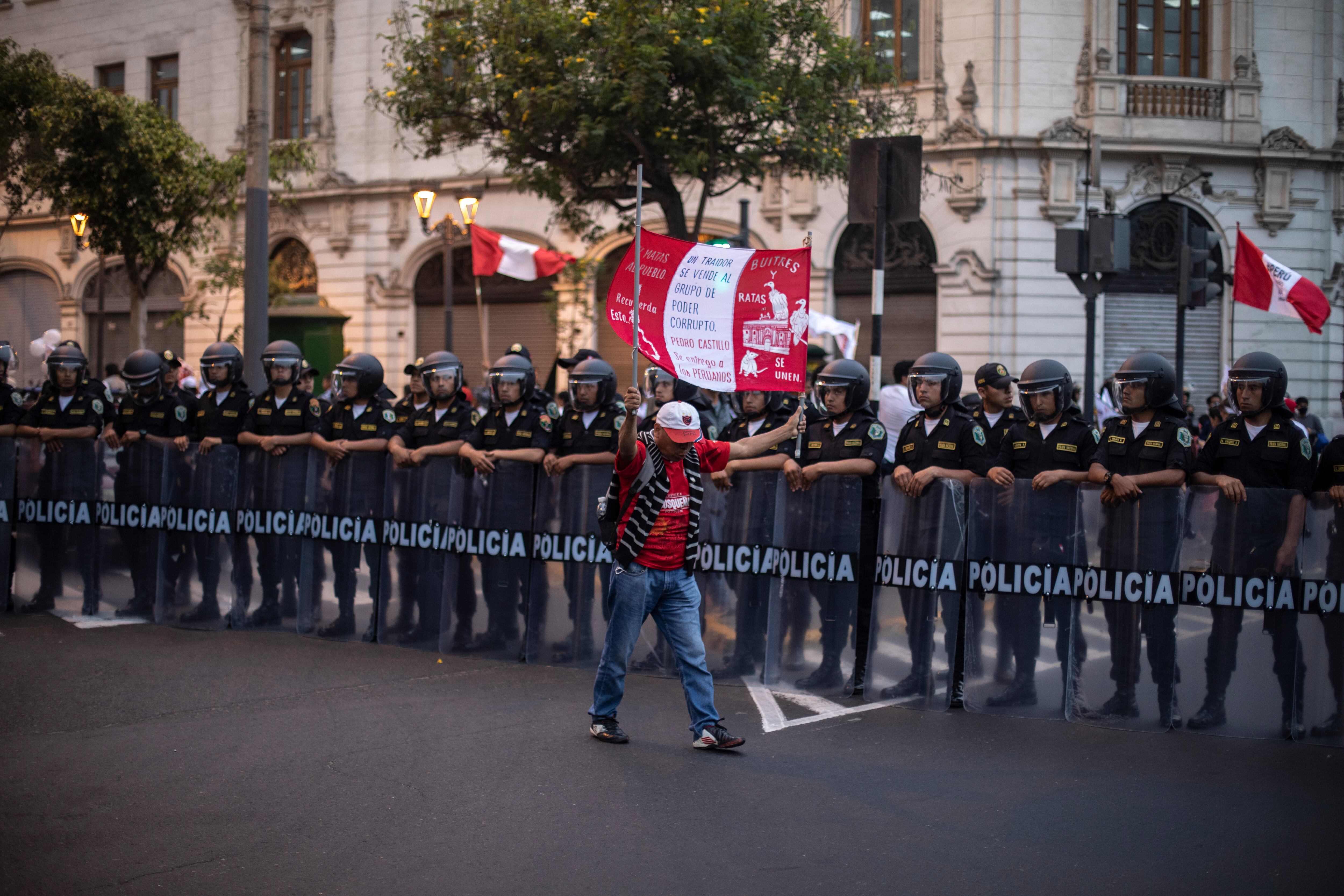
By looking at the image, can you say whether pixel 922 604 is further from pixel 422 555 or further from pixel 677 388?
pixel 422 555

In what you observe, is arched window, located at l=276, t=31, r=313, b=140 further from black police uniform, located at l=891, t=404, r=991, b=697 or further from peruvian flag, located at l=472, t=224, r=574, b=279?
black police uniform, located at l=891, t=404, r=991, b=697

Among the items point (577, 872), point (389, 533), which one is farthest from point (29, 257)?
point (577, 872)

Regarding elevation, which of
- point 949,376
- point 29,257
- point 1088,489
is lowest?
point 1088,489

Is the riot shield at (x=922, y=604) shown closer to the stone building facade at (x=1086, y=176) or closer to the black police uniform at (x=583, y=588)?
the black police uniform at (x=583, y=588)

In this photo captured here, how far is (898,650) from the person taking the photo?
7.43 metres

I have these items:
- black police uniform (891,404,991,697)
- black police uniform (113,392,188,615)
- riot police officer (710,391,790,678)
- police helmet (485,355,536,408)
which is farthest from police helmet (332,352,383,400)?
black police uniform (891,404,991,697)

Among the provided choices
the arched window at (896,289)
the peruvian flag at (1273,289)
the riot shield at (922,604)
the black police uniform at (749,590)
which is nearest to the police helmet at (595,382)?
the black police uniform at (749,590)

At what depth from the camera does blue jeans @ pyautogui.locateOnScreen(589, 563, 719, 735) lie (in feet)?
21.0

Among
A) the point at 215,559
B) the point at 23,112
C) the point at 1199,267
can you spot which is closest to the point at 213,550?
the point at 215,559

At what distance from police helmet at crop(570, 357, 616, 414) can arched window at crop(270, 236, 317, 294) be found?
21191 millimetres

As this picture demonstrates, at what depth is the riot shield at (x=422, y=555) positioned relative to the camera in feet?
28.4

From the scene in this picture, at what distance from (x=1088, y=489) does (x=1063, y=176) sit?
1617 centimetres

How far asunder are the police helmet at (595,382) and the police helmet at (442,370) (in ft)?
3.30

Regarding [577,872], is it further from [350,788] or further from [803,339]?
[803,339]
